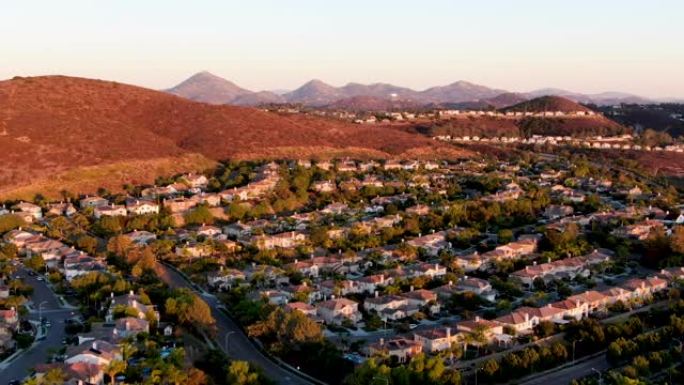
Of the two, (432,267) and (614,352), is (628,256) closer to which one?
(432,267)

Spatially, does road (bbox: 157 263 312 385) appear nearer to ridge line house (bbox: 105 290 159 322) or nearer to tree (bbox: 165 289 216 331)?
tree (bbox: 165 289 216 331)

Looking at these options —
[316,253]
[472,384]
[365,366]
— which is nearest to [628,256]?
[316,253]

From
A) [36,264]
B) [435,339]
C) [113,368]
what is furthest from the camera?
[36,264]

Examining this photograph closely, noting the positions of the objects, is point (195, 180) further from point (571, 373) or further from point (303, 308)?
point (571, 373)

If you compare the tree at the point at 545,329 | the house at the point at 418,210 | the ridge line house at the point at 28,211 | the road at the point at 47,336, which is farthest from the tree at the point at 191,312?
the ridge line house at the point at 28,211

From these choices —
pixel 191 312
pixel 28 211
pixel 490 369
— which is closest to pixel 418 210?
pixel 191 312

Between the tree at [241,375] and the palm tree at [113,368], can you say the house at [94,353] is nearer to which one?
the palm tree at [113,368]

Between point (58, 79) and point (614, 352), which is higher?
point (58, 79)
